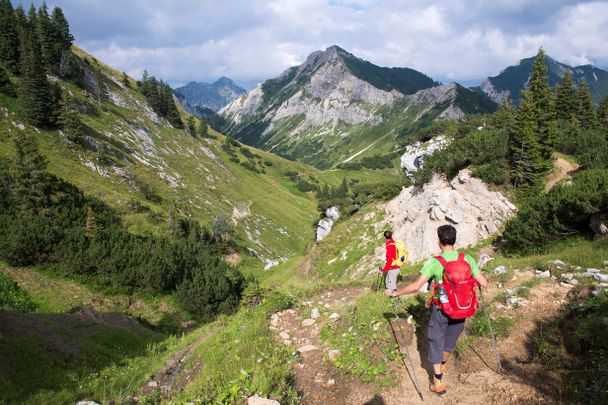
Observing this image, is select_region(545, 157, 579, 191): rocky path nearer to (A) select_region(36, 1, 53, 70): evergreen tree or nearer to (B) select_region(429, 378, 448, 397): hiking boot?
(B) select_region(429, 378, 448, 397): hiking boot

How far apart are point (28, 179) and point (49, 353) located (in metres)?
35.5

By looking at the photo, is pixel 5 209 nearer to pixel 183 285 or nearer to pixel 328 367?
pixel 183 285

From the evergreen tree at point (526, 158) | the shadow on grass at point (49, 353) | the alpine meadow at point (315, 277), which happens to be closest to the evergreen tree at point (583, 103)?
the alpine meadow at point (315, 277)

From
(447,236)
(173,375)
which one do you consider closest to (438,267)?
(447,236)

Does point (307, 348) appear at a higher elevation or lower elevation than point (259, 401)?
lower

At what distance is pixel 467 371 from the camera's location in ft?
25.9

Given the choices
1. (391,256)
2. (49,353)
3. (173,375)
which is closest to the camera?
(173,375)

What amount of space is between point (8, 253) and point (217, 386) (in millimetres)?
34418

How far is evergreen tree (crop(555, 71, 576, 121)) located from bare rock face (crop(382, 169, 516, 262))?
→ 39.0 metres

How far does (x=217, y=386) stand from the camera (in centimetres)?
785

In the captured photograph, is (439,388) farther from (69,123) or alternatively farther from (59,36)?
(59,36)

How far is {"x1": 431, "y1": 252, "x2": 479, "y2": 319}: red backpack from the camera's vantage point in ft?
22.0

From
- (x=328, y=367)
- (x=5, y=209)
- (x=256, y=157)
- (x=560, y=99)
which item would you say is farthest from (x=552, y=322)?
(x=256, y=157)

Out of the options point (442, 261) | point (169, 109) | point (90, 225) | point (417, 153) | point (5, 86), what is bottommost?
point (90, 225)
